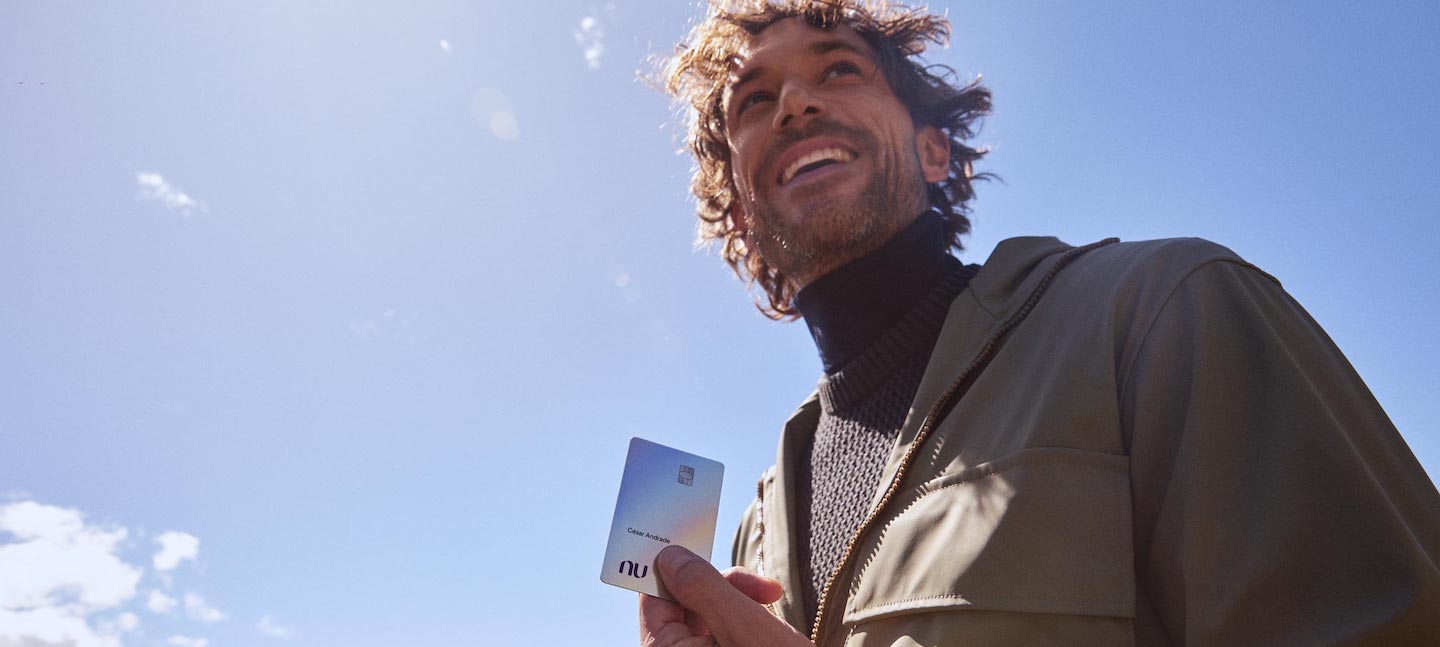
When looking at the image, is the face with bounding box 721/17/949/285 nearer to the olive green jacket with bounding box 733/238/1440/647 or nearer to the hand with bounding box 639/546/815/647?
the olive green jacket with bounding box 733/238/1440/647

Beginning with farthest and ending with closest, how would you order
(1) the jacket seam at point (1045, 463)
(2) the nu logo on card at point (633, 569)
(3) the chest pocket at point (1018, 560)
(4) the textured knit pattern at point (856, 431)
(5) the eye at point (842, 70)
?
(5) the eye at point (842, 70), (4) the textured knit pattern at point (856, 431), (2) the nu logo on card at point (633, 569), (1) the jacket seam at point (1045, 463), (3) the chest pocket at point (1018, 560)

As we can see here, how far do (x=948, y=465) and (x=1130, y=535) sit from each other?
0.45 m

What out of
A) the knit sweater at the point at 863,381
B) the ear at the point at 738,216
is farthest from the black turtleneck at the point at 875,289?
the ear at the point at 738,216

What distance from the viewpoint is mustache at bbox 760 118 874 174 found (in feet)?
10.8

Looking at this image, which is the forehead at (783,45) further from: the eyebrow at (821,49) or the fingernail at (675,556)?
the fingernail at (675,556)

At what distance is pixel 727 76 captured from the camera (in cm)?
409

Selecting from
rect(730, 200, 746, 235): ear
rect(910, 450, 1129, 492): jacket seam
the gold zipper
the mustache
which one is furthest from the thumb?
rect(730, 200, 746, 235): ear

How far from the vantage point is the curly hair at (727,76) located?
416 cm

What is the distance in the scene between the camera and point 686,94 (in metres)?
5.16

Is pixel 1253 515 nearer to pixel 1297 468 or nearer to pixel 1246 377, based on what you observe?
pixel 1297 468

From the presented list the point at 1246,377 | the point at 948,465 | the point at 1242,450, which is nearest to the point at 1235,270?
the point at 1246,377

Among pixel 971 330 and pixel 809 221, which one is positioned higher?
pixel 809 221

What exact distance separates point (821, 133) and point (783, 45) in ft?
2.26

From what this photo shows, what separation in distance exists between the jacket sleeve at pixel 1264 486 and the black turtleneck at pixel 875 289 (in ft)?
3.74
